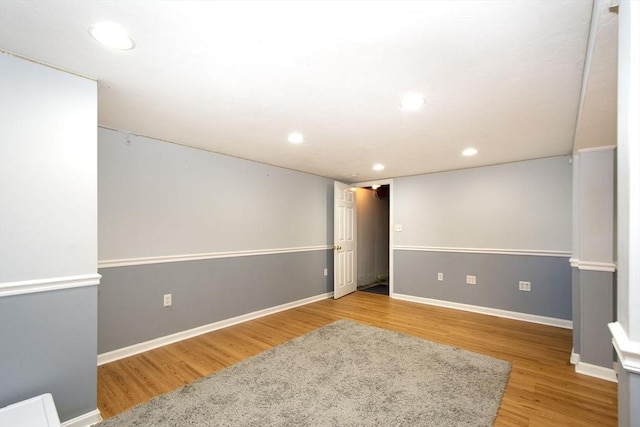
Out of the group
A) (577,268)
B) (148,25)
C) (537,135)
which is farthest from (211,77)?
(577,268)

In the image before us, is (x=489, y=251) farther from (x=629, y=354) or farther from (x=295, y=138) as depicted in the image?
(x=629, y=354)

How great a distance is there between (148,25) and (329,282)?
15.2ft

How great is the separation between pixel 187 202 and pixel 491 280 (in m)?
4.30

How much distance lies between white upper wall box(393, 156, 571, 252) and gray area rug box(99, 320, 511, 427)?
2.02 m

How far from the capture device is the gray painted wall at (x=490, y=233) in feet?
12.2

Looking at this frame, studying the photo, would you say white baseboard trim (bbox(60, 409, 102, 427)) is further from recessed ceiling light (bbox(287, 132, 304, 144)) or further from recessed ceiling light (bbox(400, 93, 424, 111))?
recessed ceiling light (bbox(400, 93, 424, 111))

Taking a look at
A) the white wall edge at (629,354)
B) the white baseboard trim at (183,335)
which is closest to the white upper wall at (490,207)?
the white baseboard trim at (183,335)

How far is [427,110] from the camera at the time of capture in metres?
2.25

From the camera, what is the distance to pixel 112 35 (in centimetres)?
139

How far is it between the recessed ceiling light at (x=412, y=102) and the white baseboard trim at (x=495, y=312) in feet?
11.2

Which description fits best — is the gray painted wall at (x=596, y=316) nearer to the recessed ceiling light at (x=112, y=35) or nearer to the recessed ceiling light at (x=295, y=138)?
the recessed ceiling light at (x=295, y=138)

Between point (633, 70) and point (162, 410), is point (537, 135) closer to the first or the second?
point (633, 70)

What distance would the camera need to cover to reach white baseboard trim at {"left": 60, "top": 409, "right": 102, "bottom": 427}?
5.67 feet

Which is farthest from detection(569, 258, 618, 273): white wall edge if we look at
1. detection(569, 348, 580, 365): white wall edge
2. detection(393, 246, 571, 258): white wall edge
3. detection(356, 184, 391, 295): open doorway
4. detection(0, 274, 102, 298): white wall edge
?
detection(0, 274, 102, 298): white wall edge
